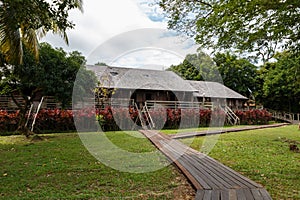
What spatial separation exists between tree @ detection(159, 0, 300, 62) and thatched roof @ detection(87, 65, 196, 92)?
11.7 meters

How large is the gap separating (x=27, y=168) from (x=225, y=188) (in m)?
3.96

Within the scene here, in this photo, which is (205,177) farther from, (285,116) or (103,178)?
(285,116)

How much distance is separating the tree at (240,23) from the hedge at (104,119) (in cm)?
752

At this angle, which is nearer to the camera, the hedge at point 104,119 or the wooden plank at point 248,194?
the wooden plank at point 248,194

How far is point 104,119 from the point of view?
14250mm

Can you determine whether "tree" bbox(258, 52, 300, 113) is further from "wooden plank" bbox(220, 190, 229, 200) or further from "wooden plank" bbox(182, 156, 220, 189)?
"wooden plank" bbox(220, 190, 229, 200)

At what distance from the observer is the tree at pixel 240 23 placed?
574cm

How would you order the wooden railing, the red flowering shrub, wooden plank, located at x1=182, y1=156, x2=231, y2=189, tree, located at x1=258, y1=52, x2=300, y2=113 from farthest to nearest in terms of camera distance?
tree, located at x1=258, y1=52, x2=300, y2=113 → the wooden railing → the red flowering shrub → wooden plank, located at x1=182, y1=156, x2=231, y2=189

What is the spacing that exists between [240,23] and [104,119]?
32.4ft

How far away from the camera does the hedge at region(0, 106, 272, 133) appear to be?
510 inches

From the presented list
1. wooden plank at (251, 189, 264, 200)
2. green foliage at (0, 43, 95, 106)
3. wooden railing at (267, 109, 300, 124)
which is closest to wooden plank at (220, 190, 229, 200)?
wooden plank at (251, 189, 264, 200)

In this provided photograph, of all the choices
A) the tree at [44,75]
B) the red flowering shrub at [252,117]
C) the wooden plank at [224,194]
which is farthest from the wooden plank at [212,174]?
the red flowering shrub at [252,117]

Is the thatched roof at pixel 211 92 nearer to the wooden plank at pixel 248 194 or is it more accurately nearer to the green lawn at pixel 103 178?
the green lawn at pixel 103 178

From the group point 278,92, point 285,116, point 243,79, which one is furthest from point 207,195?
point 243,79
